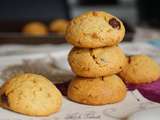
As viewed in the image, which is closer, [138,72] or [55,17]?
[138,72]

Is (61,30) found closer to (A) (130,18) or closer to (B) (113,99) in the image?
(B) (113,99)

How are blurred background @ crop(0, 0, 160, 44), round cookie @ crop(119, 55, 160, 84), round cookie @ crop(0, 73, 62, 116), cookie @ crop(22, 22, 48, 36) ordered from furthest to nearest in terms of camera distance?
cookie @ crop(22, 22, 48, 36) < blurred background @ crop(0, 0, 160, 44) < round cookie @ crop(119, 55, 160, 84) < round cookie @ crop(0, 73, 62, 116)

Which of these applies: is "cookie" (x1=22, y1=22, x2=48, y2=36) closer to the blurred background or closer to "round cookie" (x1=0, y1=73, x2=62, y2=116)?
the blurred background

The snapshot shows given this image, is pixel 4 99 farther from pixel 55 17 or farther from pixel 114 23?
pixel 55 17

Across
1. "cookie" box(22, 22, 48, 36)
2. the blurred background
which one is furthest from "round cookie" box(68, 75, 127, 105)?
"cookie" box(22, 22, 48, 36)

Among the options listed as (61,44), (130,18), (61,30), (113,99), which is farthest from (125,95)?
(130,18)

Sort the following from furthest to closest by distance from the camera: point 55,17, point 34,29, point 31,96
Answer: point 55,17 < point 34,29 < point 31,96

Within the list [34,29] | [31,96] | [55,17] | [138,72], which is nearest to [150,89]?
[138,72]

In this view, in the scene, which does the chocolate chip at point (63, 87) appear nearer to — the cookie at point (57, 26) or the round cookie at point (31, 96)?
the round cookie at point (31, 96)
